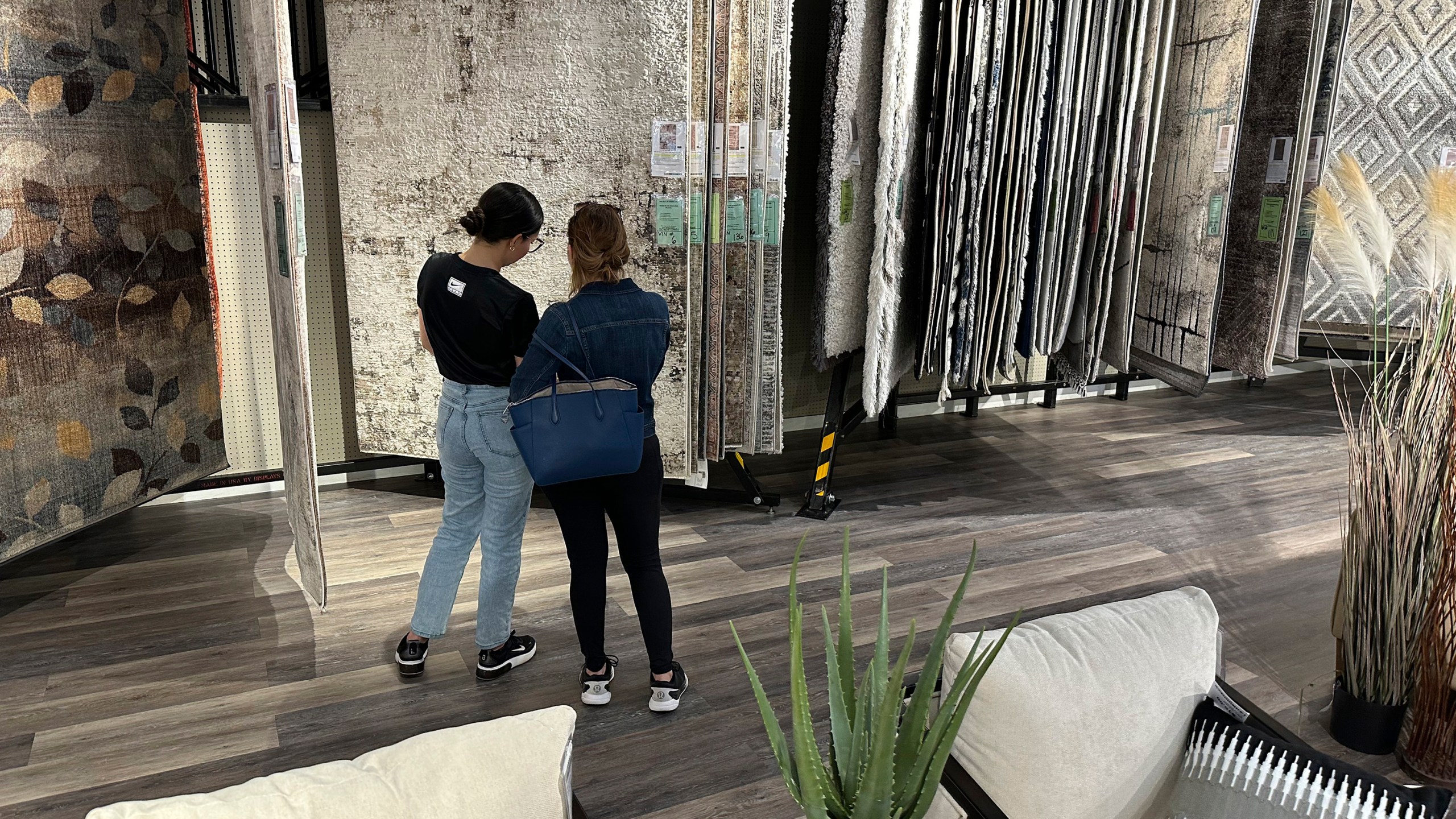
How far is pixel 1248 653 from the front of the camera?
9.52 ft

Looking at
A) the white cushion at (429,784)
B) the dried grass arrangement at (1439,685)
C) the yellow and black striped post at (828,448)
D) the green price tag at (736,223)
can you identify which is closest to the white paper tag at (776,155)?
the green price tag at (736,223)

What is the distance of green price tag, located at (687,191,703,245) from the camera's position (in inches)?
131

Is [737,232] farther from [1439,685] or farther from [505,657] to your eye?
[1439,685]

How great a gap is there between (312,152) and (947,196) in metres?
2.33

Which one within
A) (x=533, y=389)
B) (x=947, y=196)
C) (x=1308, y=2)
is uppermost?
(x=1308, y=2)

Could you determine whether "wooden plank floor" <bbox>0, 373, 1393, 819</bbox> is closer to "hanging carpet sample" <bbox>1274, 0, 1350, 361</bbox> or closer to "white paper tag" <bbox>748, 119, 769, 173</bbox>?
"hanging carpet sample" <bbox>1274, 0, 1350, 361</bbox>

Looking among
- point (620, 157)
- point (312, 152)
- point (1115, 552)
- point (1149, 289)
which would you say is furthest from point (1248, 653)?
point (312, 152)

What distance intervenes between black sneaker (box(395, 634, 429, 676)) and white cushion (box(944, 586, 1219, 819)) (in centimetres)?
158

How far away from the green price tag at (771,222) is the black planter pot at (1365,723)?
2.03 m

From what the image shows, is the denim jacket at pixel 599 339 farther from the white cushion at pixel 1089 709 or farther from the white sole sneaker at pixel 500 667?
the white cushion at pixel 1089 709

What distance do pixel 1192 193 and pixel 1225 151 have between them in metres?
0.20

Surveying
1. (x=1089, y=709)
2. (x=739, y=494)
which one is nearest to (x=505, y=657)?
(x=739, y=494)

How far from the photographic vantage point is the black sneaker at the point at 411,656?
2.62 meters

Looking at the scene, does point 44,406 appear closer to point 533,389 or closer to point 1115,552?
point 533,389
